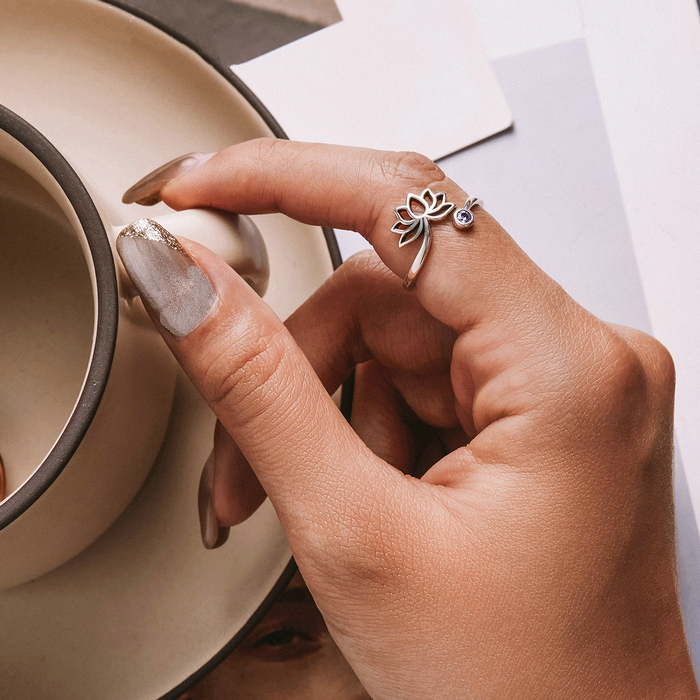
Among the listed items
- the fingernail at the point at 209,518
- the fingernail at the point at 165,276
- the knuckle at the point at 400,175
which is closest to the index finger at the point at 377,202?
the knuckle at the point at 400,175

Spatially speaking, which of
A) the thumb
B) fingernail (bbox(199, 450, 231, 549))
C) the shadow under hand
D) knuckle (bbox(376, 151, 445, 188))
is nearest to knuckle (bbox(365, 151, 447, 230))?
knuckle (bbox(376, 151, 445, 188))

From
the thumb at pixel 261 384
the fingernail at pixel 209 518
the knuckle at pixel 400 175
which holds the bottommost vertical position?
the fingernail at pixel 209 518

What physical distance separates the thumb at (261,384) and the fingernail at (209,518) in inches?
4.3

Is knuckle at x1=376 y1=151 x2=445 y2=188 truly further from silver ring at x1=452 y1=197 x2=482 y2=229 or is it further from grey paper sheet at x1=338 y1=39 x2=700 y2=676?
grey paper sheet at x1=338 y1=39 x2=700 y2=676

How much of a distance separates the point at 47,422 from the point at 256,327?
220 millimetres

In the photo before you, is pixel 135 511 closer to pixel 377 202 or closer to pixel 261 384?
pixel 261 384

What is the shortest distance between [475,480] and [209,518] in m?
0.20

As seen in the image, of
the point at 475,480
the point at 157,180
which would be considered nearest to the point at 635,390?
the point at 475,480

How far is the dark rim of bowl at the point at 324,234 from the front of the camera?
45 centimetres

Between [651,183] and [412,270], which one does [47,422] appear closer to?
[412,270]

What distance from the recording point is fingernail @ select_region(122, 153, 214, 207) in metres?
0.45

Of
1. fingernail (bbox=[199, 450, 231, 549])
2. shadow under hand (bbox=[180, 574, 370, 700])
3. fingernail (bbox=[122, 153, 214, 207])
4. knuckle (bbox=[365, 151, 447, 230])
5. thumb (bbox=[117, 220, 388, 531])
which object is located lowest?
shadow under hand (bbox=[180, 574, 370, 700])

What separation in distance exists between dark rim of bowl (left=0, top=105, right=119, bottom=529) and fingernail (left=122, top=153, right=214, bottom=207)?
0.43 ft

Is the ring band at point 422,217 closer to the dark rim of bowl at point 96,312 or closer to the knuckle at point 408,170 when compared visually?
the knuckle at point 408,170
